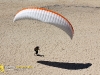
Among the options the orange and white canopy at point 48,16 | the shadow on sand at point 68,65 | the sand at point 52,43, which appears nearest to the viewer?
the orange and white canopy at point 48,16

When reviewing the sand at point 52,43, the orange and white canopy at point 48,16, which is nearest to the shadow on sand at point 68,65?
the sand at point 52,43

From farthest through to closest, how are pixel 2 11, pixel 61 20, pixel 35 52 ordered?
pixel 2 11 < pixel 35 52 < pixel 61 20

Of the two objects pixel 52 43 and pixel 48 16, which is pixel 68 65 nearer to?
pixel 52 43

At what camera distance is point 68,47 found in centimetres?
2541

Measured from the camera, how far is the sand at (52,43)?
2241cm

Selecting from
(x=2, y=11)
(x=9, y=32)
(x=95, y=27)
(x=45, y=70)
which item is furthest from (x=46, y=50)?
(x=2, y=11)

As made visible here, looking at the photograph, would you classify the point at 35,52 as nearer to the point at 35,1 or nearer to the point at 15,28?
the point at 15,28

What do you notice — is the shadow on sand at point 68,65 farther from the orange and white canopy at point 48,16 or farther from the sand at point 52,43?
the orange and white canopy at point 48,16

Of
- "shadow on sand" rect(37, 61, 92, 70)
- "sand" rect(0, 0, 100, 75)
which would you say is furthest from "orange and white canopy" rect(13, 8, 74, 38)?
"sand" rect(0, 0, 100, 75)

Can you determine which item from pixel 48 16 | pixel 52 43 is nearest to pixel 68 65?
pixel 52 43

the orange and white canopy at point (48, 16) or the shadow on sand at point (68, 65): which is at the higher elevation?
the orange and white canopy at point (48, 16)

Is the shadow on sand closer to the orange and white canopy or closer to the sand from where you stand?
the sand

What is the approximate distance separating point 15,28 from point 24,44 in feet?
11.8

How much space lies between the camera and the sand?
73.5 ft
